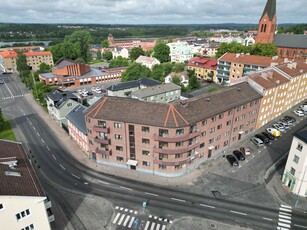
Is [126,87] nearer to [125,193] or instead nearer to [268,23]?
[125,193]

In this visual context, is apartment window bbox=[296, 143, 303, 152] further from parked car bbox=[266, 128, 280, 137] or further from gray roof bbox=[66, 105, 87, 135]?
gray roof bbox=[66, 105, 87, 135]

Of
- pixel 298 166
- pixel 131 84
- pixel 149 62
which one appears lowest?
pixel 298 166

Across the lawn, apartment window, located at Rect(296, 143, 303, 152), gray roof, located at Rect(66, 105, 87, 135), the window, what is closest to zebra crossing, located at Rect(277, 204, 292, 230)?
apartment window, located at Rect(296, 143, 303, 152)

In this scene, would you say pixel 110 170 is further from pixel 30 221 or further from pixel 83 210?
pixel 30 221

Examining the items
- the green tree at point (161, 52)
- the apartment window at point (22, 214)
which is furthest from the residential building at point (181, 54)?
the apartment window at point (22, 214)

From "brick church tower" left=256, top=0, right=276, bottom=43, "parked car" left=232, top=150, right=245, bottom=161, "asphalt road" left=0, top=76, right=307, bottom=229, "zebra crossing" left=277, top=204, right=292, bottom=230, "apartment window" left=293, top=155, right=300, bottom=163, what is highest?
"brick church tower" left=256, top=0, right=276, bottom=43

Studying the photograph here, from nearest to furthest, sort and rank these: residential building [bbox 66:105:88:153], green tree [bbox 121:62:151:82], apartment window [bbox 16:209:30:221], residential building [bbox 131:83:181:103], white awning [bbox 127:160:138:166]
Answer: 1. apartment window [bbox 16:209:30:221]
2. white awning [bbox 127:160:138:166]
3. residential building [bbox 66:105:88:153]
4. residential building [bbox 131:83:181:103]
5. green tree [bbox 121:62:151:82]

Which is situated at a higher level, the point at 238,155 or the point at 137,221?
the point at 238,155

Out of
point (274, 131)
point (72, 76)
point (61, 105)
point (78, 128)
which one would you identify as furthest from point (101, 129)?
point (72, 76)
